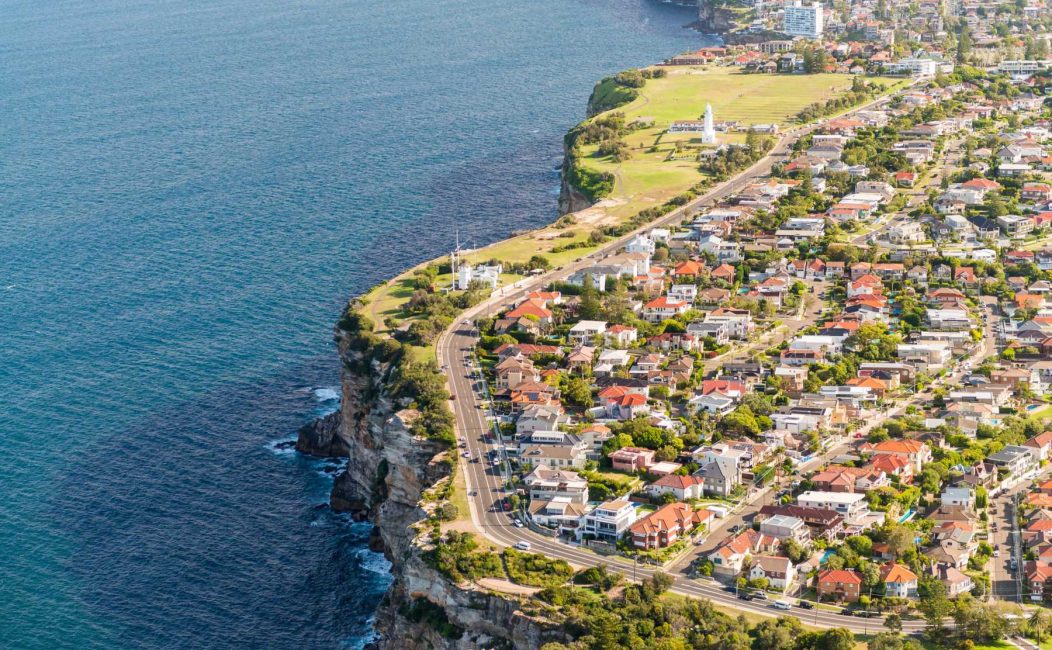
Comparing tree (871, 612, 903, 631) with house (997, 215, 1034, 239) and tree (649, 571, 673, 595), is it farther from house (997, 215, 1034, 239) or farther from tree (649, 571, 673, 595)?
house (997, 215, 1034, 239)

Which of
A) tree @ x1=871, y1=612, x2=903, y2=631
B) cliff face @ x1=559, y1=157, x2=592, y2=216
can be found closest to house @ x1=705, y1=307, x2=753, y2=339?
tree @ x1=871, y1=612, x2=903, y2=631

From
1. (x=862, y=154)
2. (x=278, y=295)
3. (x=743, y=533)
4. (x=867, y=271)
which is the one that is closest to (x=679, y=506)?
(x=743, y=533)

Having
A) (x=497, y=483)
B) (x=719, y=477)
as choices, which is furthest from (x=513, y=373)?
(x=719, y=477)

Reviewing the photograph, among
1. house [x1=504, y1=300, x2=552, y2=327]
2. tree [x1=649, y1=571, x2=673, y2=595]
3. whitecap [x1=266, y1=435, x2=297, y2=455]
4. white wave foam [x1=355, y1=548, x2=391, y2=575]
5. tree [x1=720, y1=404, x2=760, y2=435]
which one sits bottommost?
white wave foam [x1=355, y1=548, x2=391, y2=575]

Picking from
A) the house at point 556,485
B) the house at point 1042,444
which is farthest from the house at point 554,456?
the house at point 1042,444

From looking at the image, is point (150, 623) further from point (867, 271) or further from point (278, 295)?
point (867, 271)

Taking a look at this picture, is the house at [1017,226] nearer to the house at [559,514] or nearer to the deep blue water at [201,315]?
the deep blue water at [201,315]
